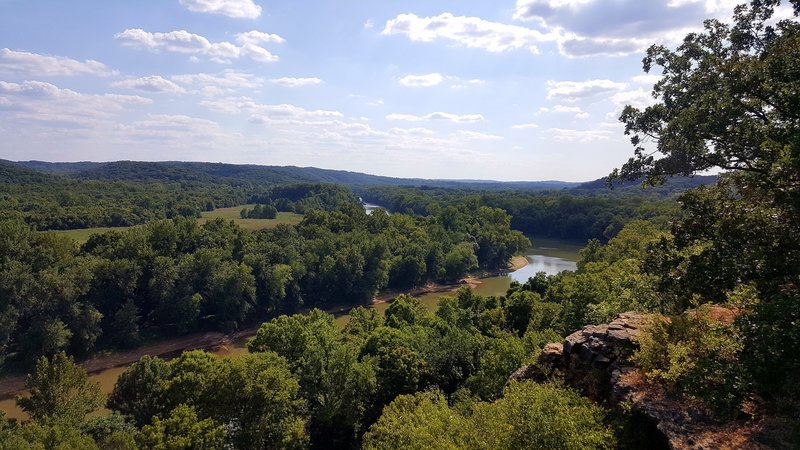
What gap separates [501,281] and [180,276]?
5061 centimetres

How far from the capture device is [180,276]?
54.7m

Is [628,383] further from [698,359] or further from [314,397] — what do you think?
[314,397]

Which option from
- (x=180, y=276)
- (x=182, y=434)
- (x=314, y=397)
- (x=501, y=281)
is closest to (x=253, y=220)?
(x=180, y=276)

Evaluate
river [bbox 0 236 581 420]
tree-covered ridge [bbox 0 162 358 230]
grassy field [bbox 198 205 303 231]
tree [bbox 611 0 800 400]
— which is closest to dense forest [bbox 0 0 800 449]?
tree [bbox 611 0 800 400]

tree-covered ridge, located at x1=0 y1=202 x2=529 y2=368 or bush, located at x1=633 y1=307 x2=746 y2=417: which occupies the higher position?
bush, located at x1=633 y1=307 x2=746 y2=417

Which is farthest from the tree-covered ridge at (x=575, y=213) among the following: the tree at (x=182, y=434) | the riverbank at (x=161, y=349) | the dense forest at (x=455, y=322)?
the tree at (x=182, y=434)

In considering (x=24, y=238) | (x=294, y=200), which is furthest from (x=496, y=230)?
(x=294, y=200)

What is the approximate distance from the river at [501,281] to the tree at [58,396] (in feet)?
25.6

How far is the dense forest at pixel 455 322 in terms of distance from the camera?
421 inches

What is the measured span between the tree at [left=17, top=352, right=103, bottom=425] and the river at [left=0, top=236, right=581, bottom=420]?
7806mm

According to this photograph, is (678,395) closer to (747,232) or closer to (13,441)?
(747,232)

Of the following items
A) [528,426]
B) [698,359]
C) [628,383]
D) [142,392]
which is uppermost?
[698,359]

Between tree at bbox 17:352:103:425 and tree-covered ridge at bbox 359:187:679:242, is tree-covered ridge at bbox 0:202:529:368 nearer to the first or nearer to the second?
tree at bbox 17:352:103:425

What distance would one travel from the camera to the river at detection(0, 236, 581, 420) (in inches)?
1626
